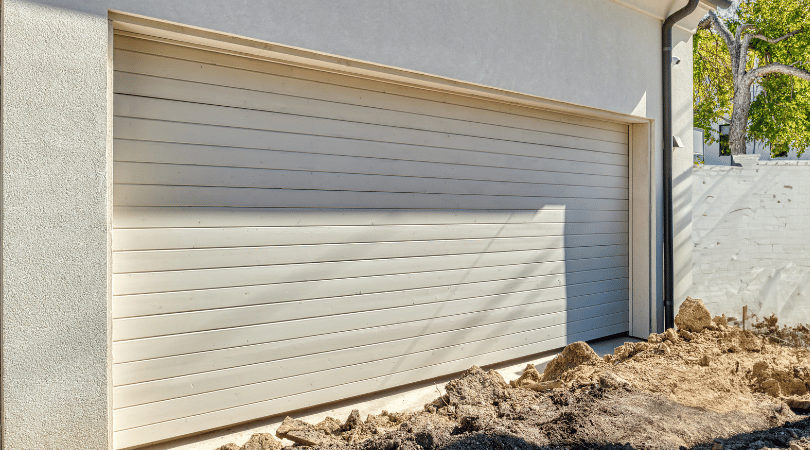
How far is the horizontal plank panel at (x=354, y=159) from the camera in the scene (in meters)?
3.15

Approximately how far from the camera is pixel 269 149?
11.6 ft

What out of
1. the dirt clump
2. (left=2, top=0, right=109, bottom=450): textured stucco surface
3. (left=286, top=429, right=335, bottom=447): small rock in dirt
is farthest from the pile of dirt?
(left=2, top=0, right=109, bottom=450): textured stucco surface

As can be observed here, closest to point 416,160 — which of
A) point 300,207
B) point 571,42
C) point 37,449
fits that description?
point 300,207

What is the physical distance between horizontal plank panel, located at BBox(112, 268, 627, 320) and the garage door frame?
435mm

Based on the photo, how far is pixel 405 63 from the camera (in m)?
3.86

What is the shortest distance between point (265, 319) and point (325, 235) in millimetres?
742

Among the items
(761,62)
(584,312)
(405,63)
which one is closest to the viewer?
(405,63)

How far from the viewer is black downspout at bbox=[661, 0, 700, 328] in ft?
19.8

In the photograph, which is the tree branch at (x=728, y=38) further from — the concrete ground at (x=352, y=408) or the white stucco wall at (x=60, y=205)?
the white stucco wall at (x=60, y=205)

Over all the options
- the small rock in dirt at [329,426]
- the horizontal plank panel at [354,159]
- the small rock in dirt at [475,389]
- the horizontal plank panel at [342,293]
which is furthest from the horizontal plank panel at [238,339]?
the horizontal plank panel at [354,159]

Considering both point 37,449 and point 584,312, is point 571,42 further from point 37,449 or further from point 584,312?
point 37,449

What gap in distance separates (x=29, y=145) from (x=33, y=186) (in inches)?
7.8

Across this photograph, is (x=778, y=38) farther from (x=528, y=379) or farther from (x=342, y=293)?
(x=342, y=293)

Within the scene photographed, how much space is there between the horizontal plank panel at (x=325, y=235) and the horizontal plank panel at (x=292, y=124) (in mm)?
704
